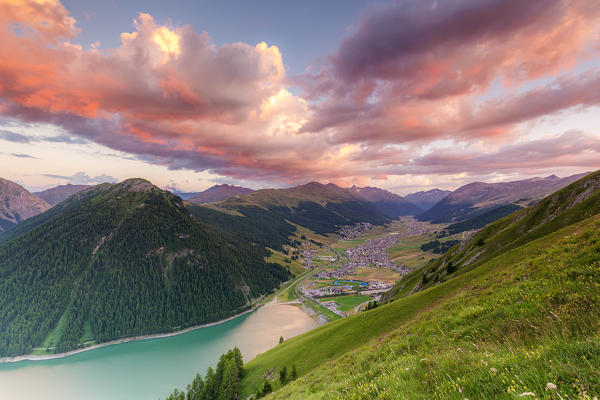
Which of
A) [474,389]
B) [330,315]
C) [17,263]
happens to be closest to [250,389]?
[474,389]

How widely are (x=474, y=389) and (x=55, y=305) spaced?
240 metres

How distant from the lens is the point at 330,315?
144 m

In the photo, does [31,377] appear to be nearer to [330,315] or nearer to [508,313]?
[330,315]

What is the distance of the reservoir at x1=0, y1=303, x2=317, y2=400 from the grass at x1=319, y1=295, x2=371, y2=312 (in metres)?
26.4

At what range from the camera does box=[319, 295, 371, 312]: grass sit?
152 m

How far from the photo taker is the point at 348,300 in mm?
167000

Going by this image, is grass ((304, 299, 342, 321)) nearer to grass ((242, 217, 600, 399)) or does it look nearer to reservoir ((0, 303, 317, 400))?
reservoir ((0, 303, 317, 400))

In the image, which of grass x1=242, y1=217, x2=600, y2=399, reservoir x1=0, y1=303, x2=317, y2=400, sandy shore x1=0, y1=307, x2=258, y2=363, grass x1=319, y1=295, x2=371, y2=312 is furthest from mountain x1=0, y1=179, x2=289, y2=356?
grass x1=242, y1=217, x2=600, y2=399

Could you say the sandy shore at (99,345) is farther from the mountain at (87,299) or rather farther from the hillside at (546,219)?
the hillside at (546,219)

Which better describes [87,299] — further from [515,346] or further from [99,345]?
[515,346]

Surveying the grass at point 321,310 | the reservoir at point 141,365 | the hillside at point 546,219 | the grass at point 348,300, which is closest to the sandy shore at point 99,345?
the reservoir at point 141,365

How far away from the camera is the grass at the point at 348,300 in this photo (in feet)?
499

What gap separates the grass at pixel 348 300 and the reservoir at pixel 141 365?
2637cm

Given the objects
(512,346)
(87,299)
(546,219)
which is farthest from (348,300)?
(87,299)
